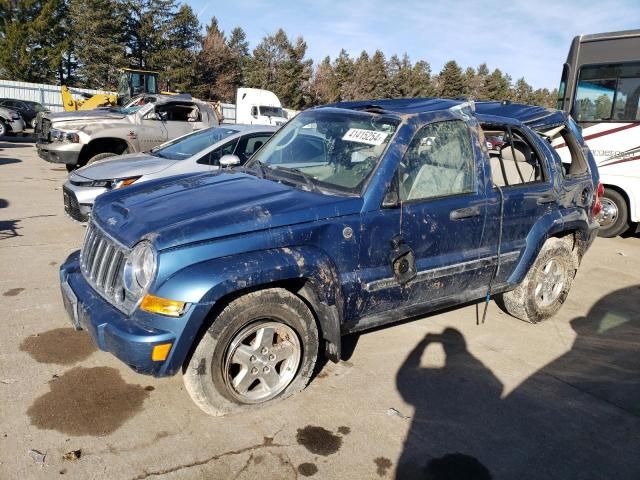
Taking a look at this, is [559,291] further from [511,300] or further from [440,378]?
[440,378]

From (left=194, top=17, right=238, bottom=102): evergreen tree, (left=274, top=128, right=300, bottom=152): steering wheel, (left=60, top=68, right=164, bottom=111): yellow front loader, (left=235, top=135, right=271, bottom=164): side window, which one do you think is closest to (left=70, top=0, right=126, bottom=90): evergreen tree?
(left=194, top=17, right=238, bottom=102): evergreen tree

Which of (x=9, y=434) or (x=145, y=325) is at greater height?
(x=145, y=325)

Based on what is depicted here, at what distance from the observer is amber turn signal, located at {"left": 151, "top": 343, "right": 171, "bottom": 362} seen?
2830 mm

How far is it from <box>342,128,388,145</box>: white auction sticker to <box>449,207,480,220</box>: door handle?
754 mm

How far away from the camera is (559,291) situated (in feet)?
16.8

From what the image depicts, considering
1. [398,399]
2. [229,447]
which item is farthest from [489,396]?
[229,447]

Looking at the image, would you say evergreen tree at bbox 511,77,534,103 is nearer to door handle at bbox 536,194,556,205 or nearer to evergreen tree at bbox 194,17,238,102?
evergreen tree at bbox 194,17,238,102

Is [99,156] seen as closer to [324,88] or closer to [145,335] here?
[145,335]

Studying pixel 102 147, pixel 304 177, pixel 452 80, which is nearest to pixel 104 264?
pixel 304 177

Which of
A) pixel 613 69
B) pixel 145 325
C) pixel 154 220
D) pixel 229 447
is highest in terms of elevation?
pixel 613 69

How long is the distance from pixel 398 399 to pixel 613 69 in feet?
26.6

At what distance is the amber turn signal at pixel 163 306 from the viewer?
9.29ft

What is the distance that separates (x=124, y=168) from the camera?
6770mm

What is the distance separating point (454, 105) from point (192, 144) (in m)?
4.43
